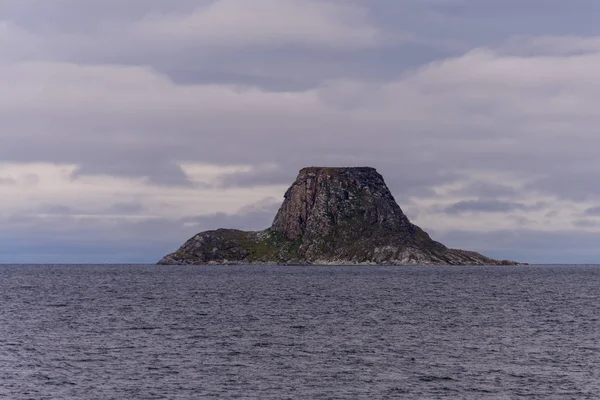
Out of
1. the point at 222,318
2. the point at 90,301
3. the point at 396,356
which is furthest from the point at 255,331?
the point at 90,301

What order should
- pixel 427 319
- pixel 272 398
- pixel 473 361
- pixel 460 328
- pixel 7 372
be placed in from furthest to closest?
pixel 427 319 → pixel 460 328 → pixel 473 361 → pixel 7 372 → pixel 272 398

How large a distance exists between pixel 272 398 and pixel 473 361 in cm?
2388

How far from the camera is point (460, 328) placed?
3770 inches

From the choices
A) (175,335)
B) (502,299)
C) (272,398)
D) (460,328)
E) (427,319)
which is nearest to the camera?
(272,398)

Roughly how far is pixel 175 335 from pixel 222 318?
20.9 m

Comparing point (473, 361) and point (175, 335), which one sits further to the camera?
point (175, 335)

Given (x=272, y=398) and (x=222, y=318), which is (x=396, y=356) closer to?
(x=272, y=398)

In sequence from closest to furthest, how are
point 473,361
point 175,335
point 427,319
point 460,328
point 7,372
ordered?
1. point 7,372
2. point 473,361
3. point 175,335
4. point 460,328
5. point 427,319

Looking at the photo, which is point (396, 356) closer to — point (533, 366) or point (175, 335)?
point (533, 366)

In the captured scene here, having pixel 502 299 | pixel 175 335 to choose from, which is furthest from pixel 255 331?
pixel 502 299

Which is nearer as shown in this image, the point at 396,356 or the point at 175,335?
the point at 396,356

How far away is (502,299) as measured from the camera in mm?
151250

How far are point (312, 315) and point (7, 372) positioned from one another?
56.9m

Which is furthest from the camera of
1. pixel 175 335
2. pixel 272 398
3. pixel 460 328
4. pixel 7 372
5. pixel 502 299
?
pixel 502 299
